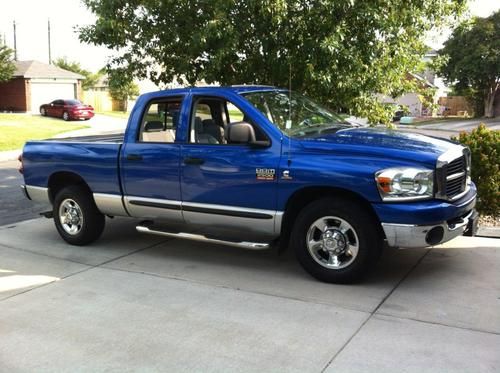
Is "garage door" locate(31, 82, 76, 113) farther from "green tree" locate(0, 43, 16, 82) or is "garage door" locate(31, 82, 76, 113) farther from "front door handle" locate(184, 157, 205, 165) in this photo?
"front door handle" locate(184, 157, 205, 165)

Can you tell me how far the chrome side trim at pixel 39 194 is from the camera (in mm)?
7277

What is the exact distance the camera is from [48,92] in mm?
46500

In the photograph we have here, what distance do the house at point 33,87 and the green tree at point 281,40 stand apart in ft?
127

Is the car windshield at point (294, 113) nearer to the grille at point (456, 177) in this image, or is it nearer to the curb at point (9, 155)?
the grille at point (456, 177)

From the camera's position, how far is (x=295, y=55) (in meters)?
8.08

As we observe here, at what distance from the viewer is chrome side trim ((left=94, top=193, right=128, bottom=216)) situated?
6586 millimetres

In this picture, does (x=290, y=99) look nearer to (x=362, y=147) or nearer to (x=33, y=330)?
(x=362, y=147)

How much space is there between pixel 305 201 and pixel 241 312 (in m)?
1.33

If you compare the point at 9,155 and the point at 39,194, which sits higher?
the point at 39,194

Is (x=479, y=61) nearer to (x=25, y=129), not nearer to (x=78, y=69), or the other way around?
(x=25, y=129)

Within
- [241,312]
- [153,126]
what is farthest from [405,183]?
[153,126]

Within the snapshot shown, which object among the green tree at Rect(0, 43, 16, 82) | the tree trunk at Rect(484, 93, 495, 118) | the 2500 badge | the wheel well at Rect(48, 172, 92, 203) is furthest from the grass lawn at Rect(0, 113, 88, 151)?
the tree trunk at Rect(484, 93, 495, 118)

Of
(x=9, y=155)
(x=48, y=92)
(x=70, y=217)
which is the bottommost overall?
(x=9, y=155)

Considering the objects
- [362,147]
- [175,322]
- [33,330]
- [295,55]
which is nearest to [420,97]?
[295,55]
